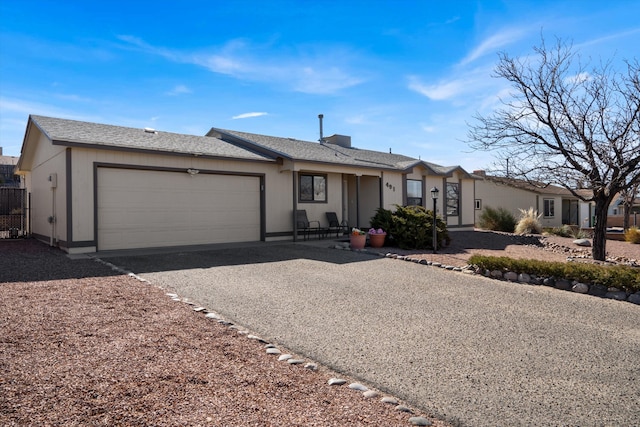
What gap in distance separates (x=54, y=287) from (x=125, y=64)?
8.15 meters

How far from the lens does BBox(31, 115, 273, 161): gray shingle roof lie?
9.60 meters

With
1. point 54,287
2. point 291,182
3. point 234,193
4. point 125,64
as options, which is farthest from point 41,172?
point 54,287

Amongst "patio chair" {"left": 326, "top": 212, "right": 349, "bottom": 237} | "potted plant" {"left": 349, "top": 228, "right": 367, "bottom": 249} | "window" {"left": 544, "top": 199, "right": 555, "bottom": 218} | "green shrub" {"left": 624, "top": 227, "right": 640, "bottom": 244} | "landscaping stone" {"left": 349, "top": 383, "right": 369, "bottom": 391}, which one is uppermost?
"window" {"left": 544, "top": 199, "right": 555, "bottom": 218}

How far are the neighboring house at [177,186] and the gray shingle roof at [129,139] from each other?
0.03 meters

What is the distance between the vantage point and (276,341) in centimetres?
395

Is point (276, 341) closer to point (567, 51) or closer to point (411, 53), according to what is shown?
point (567, 51)

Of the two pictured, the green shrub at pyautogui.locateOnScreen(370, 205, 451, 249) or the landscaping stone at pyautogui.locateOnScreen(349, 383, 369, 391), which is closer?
the landscaping stone at pyautogui.locateOnScreen(349, 383, 369, 391)

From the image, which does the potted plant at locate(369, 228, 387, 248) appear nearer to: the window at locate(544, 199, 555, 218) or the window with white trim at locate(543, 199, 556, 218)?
the window with white trim at locate(543, 199, 556, 218)

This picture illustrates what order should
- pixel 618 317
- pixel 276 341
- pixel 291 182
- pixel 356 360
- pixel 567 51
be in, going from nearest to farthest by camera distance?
pixel 356 360 < pixel 276 341 < pixel 618 317 < pixel 567 51 < pixel 291 182

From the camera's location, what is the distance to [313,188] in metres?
14.3

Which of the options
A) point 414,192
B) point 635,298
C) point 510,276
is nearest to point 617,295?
point 635,298

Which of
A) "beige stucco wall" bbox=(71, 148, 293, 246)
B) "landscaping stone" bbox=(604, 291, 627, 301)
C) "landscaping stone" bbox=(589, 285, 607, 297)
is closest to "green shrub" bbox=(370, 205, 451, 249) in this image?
"beige stucco wall" bbox=(71, 148, 293, 246)

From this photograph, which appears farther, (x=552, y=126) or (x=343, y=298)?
(x=552, y=126)

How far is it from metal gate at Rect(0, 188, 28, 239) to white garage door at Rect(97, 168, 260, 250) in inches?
314
